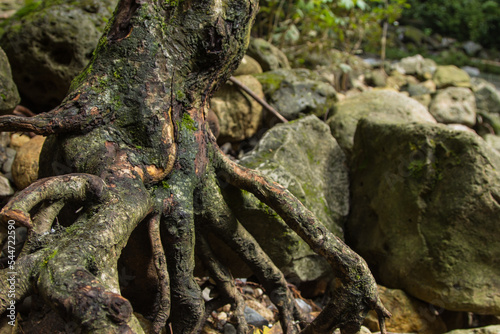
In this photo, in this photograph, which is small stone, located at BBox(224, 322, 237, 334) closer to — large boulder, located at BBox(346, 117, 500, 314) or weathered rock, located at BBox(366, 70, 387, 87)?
large boulder, located at BBox(346, 117, 500, 314)

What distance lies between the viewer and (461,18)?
41.8 feet

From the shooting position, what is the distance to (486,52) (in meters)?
12.4

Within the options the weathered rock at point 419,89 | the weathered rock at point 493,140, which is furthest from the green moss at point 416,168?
the weathered rock at point 419,89

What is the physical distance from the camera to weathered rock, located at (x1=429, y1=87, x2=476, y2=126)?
6.39 m

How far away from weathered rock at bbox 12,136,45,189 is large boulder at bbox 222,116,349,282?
1.52m

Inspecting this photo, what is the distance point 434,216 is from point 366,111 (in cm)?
170

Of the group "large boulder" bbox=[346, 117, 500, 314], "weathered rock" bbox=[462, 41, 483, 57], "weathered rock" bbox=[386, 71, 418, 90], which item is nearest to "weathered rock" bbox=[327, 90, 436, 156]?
"large boulder" bbox=[346, 117, 500, 314]

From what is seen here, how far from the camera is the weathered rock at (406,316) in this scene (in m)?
2.99

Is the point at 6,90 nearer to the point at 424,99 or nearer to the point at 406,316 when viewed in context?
the point at 406,316

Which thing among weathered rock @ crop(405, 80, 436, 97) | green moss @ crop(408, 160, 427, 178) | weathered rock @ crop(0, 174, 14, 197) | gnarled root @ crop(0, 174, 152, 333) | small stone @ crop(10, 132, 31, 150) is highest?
gnarled root @ crop(0, 174, 152, 333)

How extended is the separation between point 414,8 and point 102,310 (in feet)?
47.1

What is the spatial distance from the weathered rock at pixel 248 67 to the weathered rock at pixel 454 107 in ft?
10.5

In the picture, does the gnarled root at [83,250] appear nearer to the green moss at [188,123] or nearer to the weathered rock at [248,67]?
the green moss at [188,123]

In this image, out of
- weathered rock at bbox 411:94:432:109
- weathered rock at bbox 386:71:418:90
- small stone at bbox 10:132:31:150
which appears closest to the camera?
small stone at bbox 10:132:31:150
